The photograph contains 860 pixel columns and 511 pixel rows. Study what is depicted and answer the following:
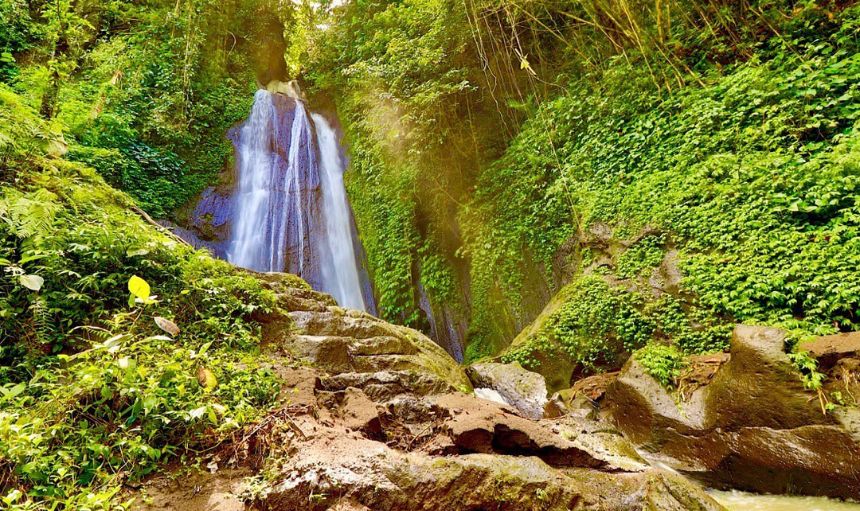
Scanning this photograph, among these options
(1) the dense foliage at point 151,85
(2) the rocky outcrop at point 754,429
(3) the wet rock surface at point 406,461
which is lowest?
(2) the rocky outcrop at point 754,429

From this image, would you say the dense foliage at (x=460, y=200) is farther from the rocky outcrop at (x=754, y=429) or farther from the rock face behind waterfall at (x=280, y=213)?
the rock face behind waterfall at (x=280, y=213)

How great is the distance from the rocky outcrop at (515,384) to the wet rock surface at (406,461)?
1798 mm

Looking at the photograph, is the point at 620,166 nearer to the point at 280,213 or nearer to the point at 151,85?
the point at 280,213

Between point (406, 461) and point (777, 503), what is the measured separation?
342 cm

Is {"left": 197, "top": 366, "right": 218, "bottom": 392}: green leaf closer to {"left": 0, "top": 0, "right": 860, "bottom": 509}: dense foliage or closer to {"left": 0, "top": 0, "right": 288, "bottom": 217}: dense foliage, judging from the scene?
{"left": 0, "top": 0, "right": 860, "bottom": 509}: dense foliage

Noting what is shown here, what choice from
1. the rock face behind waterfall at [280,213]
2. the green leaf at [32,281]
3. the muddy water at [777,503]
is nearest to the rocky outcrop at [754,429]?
the muddy water at [777,503]

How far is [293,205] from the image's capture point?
12.6m

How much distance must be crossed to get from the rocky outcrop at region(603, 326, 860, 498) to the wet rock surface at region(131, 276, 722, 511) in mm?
1083

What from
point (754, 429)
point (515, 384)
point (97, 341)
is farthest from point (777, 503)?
point (97, 341)

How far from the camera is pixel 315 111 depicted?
15.8 m

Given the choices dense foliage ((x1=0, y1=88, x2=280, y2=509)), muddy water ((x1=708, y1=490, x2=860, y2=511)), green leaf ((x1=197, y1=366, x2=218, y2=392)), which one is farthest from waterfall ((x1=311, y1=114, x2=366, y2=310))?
muddy water ((x1=708, y1=490, x2=860, y2=511))

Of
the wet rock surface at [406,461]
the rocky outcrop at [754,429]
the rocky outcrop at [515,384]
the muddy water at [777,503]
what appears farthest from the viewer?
the rocky outcrop at [515,384]

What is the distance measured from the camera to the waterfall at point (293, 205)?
37.9 feet

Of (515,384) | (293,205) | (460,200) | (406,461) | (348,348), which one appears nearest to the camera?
(406,461)
